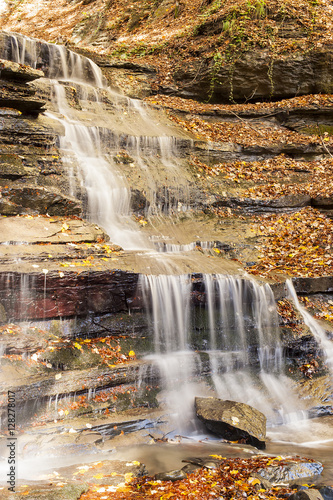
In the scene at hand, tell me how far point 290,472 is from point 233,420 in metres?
1.16

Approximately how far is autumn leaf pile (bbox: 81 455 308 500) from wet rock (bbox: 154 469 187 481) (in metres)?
0.04

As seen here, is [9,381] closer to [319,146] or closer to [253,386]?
[253,386]

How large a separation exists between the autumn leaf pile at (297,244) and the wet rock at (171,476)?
4.54 m

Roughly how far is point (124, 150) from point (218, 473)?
A: 8527 millimetres

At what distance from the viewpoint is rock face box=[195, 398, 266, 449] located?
4949 millimetres

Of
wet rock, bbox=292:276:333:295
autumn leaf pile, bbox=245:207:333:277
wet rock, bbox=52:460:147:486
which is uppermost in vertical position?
autumn leaf pile, bbox=245:207:333:277

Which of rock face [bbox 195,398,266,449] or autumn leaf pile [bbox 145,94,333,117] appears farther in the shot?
autumn leaf pile [bbox 145,94,333,117]

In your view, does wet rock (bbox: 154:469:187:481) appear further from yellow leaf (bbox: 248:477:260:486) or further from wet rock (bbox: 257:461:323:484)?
wet rock (bbox: 257:461:323:484)

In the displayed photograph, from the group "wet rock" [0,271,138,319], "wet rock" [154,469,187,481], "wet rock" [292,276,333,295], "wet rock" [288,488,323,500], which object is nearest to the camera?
"wet rock" [288,488,323,500]

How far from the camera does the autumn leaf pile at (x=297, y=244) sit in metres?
8.12

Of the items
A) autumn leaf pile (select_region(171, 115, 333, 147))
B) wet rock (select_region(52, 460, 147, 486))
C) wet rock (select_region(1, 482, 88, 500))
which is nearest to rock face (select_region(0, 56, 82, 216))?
wet rock (select_region(52, 460, 147, 486))

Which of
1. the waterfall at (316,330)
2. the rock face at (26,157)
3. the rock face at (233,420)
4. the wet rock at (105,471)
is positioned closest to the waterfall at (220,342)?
the rock face at (233,420)

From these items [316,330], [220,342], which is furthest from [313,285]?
[220,342]

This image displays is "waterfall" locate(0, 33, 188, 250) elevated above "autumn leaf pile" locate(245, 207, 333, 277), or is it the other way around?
"waterfall" locate(0, 33, 188, 250)
